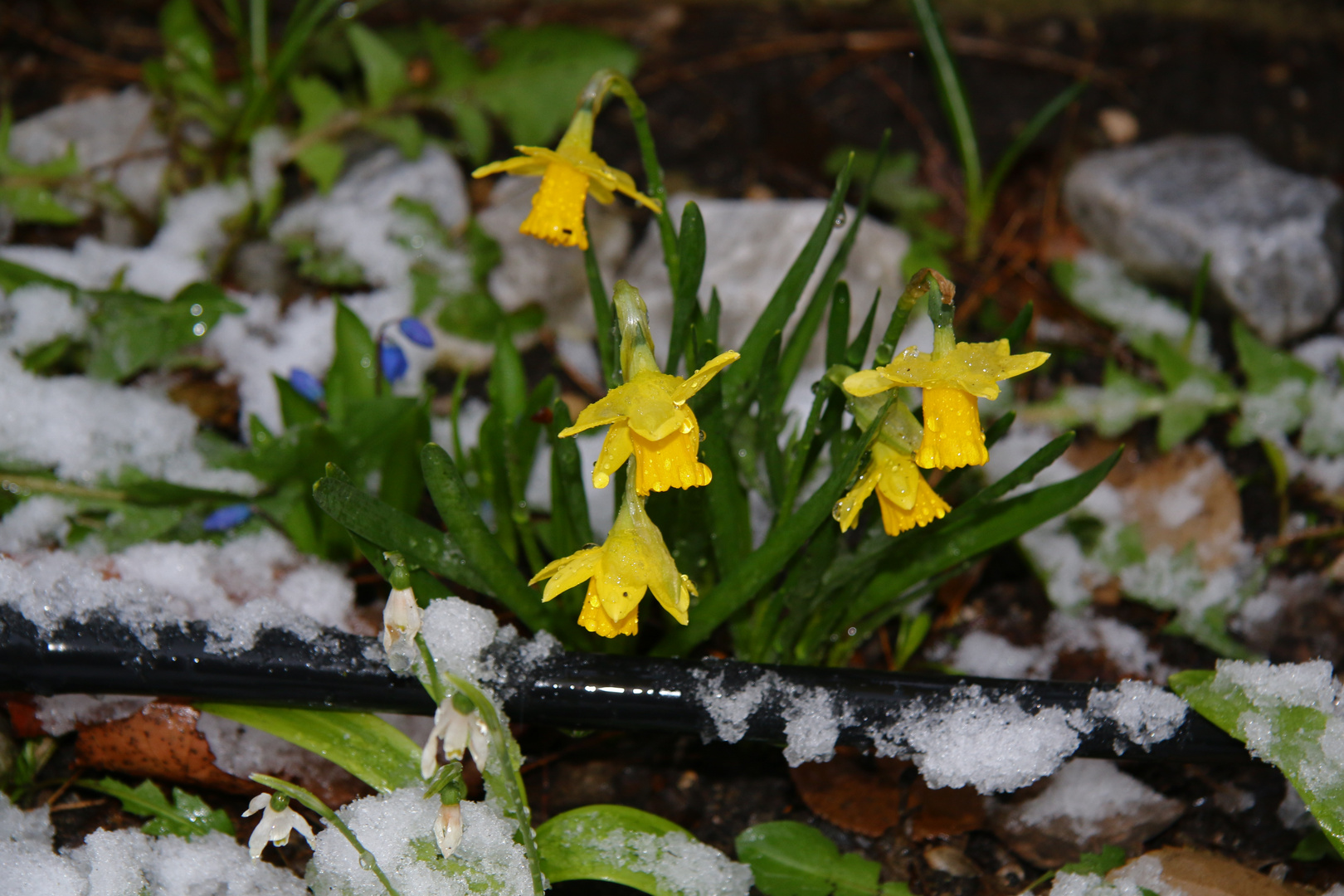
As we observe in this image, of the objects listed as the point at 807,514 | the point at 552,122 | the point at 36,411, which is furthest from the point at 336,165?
the point at 807,514

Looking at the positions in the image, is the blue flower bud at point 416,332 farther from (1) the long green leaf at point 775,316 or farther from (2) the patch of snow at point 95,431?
(1) the long green leaf at point 775,316

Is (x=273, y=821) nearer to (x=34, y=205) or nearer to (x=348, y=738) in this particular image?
(x=348, y=738)

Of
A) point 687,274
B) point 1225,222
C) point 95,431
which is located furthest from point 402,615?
point 1225,222

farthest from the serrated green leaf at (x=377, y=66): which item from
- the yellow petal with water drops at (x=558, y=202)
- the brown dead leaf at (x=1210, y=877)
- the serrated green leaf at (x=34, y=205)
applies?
the brown dead leaf at (x=1210, y=877)

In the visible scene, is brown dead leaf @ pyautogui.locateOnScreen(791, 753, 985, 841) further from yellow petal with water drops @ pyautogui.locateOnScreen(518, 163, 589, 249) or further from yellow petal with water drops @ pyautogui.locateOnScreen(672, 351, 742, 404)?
yellow petal with water drops @ pyautogui.locateOnScreen(518, 163, 589, 249)

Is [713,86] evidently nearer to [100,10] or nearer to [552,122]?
[552,122]
